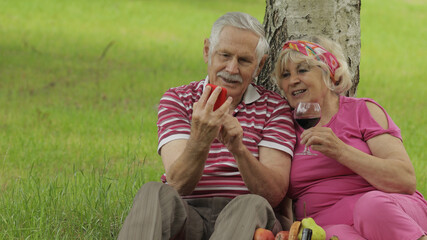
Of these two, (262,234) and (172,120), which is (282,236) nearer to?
(262,234)

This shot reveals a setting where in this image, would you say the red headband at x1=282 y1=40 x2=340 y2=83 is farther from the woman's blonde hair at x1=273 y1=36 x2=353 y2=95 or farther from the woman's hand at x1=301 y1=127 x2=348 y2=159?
the woman's hand at x1=301 y1=127 x2=348 y2=159

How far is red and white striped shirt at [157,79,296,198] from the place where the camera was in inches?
A: 171

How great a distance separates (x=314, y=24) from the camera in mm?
5285

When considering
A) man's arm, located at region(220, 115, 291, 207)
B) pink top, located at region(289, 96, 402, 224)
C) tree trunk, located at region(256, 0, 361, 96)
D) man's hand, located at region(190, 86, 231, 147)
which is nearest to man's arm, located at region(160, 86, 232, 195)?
man's hand, located at region(190, 86, 231, 147)

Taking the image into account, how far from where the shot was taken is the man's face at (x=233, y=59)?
441 centimetres

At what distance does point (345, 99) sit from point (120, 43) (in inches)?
484

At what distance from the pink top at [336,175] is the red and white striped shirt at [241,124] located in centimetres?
16

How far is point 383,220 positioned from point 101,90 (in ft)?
29.4

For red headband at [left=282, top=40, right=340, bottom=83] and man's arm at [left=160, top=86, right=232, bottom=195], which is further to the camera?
red headband at [left=282, top=40, right=340, bottom=83]

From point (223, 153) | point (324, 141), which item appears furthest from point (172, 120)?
point (324, 141)

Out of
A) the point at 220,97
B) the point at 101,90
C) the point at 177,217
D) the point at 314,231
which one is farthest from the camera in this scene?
the point at 101,90

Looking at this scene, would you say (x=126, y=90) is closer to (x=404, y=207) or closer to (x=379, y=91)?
(x=379, y=91)

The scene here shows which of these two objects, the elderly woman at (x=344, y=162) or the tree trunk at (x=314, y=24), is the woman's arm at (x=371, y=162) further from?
the tree trunk at (x=314, y=24)

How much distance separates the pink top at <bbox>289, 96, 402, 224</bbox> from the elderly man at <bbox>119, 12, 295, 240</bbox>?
14cm
